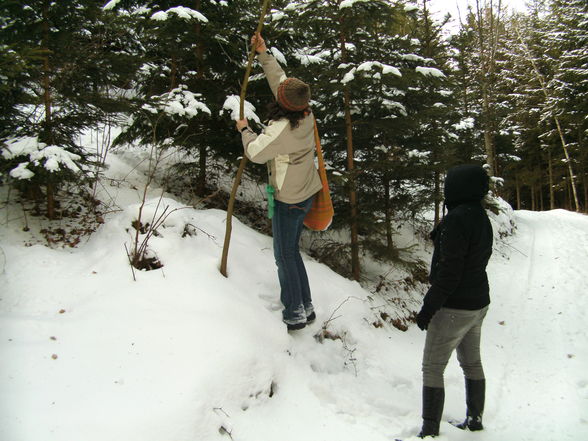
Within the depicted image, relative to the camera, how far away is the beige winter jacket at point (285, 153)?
3.24 metres

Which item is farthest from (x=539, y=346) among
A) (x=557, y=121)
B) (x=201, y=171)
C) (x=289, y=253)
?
(x=557, y=121)

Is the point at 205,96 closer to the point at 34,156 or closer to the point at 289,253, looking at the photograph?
the point at 34,156

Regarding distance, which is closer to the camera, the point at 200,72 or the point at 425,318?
the point at 425,318

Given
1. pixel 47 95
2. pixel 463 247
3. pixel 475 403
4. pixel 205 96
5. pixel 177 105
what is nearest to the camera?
pixel 463 247

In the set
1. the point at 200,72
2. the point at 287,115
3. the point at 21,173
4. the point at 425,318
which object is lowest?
the point at 425,318

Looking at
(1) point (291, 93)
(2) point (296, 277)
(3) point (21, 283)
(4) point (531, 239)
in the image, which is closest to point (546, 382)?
(2) point (296, 277)

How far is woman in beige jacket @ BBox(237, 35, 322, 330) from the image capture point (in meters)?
3.24

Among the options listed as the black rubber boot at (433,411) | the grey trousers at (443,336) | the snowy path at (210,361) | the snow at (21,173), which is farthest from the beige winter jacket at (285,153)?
the snow at (21,173)

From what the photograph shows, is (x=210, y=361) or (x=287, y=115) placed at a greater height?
(x=287, y=115)

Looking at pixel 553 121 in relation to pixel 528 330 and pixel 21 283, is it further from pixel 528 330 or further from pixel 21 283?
pixel 21 283

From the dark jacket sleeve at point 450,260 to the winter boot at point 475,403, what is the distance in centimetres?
96

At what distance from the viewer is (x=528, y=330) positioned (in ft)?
19.2

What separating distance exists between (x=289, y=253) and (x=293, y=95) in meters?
1.55

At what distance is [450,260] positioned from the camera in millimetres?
2633
